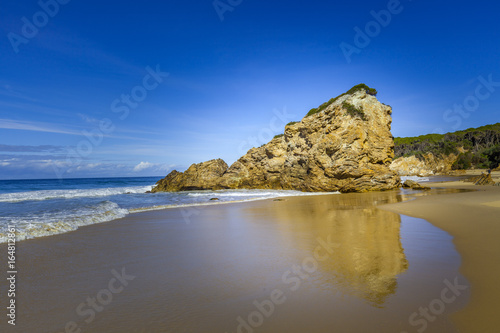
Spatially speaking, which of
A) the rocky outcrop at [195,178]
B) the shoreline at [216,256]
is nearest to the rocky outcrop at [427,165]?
the rocky outcrop at [195,178]

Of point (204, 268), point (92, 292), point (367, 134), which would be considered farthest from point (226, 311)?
point (367, 134)

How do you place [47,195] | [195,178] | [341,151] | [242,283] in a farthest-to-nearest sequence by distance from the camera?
[195,178], [47,195], [341,151], [242,283]

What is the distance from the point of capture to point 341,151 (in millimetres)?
26375

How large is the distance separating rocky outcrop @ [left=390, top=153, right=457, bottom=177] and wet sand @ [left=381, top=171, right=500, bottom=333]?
6172cm

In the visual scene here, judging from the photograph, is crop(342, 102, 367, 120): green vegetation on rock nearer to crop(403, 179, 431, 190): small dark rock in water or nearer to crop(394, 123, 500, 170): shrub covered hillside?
crop(403, 179, 431, 190): small dark rock in water

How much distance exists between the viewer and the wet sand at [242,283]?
313cm

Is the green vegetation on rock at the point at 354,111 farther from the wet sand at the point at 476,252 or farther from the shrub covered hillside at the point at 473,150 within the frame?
the shrub covered hillside at the point at 473,150

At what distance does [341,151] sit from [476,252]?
850 inches

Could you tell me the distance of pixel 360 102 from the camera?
27.9 metres

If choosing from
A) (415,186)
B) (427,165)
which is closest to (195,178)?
(415,186)

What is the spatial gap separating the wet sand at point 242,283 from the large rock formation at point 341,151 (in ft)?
62.1

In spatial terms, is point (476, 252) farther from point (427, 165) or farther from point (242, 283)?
point (427, 165)

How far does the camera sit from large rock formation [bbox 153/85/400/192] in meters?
25.9

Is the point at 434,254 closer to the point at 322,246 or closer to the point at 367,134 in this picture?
the point at 322,246
